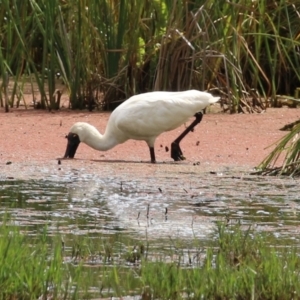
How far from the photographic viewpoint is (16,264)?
4.30 metres

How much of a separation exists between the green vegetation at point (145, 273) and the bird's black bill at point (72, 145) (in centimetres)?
421

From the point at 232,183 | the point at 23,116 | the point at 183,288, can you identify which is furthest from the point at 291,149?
the point at 23,116

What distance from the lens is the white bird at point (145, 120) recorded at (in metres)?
9.13

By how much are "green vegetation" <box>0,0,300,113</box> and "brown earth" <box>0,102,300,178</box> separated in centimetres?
34

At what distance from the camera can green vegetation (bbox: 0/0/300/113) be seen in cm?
1160

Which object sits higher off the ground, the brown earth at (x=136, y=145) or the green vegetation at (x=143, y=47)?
the green vegetation at (x=143, y=47)

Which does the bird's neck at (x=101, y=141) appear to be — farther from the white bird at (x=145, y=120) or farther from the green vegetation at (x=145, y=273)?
the green vegetation at (x=145, y=273)

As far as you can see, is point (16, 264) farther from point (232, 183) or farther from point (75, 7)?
point (75, 7)

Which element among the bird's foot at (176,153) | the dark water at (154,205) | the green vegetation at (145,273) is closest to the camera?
the green vegetation at (145,273)

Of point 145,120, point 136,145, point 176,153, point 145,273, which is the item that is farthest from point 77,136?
point 145,273

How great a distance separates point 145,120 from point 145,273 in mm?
4765

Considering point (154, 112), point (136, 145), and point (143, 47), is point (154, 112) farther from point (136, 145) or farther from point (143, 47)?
point (143, 47)

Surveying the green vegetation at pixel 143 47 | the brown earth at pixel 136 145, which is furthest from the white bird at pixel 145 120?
the green vegetation at pixel 143 47

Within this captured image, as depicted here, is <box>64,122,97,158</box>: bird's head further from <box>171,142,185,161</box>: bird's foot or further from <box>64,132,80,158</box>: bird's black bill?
<box>171,142,185,161</box>: bird's foot
